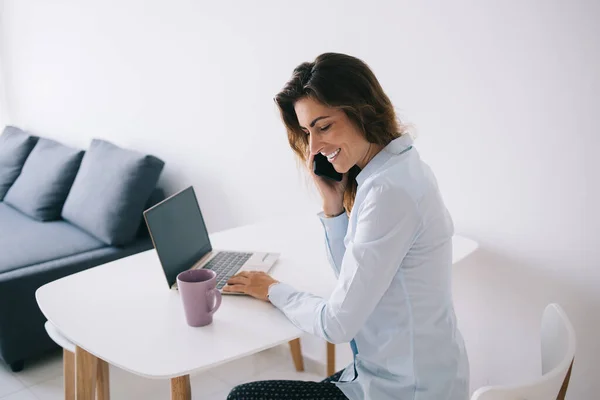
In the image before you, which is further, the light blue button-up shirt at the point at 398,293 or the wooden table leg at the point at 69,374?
the wooden table leg at the point at 69,374

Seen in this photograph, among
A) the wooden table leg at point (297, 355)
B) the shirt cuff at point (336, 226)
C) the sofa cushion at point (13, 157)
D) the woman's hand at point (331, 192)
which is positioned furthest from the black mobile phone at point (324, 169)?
the sofa cushion at point (13, 157)

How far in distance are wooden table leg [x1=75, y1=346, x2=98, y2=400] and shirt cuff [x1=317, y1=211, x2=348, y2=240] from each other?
64cm

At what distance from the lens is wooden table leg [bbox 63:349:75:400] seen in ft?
5.42

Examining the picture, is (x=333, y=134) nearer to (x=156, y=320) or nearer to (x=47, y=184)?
(x=156, y=320)

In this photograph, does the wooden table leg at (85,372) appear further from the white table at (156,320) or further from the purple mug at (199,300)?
the purple mug at (199,300)

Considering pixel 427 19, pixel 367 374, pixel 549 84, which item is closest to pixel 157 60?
pixel 427 19

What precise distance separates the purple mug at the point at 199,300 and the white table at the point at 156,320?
0.02 meters

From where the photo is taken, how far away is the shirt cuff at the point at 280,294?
1.21m

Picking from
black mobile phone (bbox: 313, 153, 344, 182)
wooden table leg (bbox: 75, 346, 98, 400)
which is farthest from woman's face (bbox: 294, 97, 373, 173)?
wooden table leg (bbox: 75, 346, 98, 400)

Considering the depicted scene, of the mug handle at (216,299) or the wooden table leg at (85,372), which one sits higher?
the mug handle at (216,299)

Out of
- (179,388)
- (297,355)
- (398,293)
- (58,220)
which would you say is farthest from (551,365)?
(58,220)

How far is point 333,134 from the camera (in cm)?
115

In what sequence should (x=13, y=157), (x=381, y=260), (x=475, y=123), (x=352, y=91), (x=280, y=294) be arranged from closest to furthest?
1. (x=381, y=260)
2. (x=352, y=91)
3. (x=280, y=294)
4. (x=475, y=123)
5. (x=13, y=157)

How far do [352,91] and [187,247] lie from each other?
63 cm
